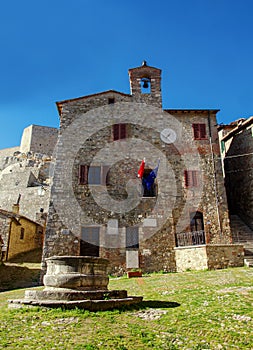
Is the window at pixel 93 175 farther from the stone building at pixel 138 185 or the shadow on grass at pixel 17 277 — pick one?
the shadow on grass at pixel 17 277

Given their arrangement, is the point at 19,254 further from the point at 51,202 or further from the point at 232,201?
the point at 232,201

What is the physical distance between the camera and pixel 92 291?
713 centimetres

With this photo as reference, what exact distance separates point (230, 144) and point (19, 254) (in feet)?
57.8

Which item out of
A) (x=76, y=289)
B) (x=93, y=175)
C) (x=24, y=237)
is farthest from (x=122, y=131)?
(x=76, y=289)

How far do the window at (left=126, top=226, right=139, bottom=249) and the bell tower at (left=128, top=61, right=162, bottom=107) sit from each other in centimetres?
843

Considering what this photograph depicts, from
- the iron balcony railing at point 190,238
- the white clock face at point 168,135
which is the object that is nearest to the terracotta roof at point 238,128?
the white clock face at point 168,135

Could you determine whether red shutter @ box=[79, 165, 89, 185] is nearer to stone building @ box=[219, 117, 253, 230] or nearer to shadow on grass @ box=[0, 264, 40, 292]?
shadow on grass @ box=[0, 264, 40, 292]

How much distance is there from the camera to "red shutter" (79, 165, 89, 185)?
17047 millimetres

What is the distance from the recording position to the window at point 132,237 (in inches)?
628

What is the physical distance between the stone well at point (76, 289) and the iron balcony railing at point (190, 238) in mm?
9029

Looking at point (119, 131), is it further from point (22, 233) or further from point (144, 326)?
point (144, 326)

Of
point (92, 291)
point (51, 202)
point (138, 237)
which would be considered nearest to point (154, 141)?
point (138, 237)

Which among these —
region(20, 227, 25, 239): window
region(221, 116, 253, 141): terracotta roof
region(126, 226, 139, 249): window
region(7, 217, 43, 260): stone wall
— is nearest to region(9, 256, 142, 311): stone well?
region(126, 226, 139, 249): window

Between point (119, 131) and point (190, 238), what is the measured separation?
25.2 ft
